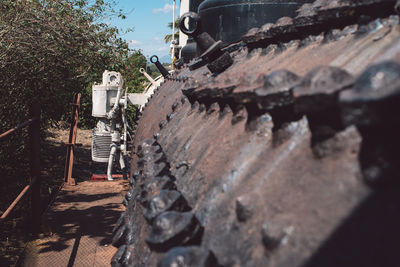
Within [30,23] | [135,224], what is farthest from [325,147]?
[30,23]

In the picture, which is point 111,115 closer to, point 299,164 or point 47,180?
point 47,180

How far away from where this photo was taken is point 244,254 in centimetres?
93

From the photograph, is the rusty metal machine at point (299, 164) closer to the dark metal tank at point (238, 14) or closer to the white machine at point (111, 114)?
the dark metal tank at point (238, 14)

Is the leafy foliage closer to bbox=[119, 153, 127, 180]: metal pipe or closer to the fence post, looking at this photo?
the fence post

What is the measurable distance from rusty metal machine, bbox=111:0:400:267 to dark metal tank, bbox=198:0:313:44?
1574 mm

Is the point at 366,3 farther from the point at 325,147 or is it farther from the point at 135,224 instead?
the point at 135,224

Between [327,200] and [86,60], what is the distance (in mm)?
12065

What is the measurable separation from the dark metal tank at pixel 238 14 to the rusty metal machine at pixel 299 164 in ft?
5.16

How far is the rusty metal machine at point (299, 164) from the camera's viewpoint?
2.27 feet

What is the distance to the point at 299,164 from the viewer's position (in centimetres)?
100

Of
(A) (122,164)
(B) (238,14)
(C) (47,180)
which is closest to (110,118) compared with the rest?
(A) (122,164)

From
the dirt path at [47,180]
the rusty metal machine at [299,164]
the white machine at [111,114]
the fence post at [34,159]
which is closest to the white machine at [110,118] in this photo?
the white machine at [111,114]

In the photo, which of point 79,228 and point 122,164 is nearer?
point 79,228

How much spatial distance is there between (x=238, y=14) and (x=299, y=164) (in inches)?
119
